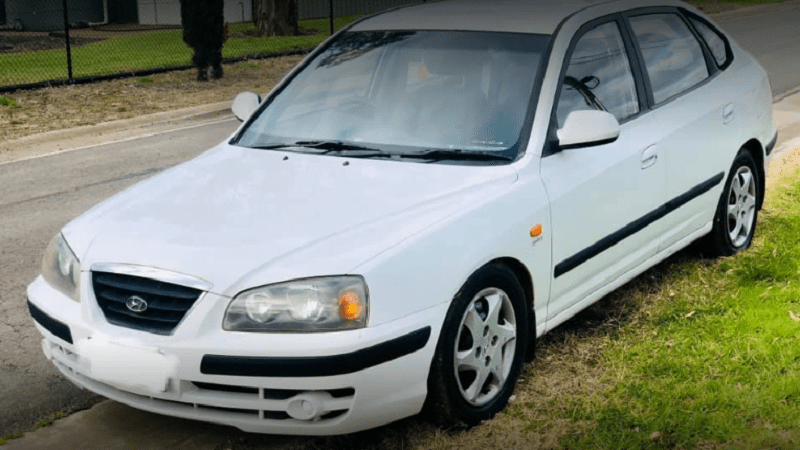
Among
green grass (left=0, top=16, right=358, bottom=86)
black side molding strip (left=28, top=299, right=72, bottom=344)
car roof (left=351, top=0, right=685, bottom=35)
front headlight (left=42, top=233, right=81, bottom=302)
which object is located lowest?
green grass (left=0, top=16, right=358, bottom=86)

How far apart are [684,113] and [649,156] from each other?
0.56 m

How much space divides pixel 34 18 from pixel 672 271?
3067 cm

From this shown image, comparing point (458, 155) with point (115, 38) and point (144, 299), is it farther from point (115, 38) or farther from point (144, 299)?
point (115, 38)

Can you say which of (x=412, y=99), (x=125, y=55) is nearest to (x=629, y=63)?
(x=412, y=99)

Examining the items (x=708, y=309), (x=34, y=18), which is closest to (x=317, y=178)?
(x=708, y=309)

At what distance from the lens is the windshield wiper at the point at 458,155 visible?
5031 millimetres

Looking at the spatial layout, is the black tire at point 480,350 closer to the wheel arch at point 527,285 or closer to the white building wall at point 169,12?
the wheel arch at point 527,285

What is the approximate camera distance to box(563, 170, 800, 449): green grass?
4.57 metres

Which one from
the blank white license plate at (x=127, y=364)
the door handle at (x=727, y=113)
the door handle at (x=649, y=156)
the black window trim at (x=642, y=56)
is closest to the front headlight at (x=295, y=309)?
the blank white license plate at (x=127, y=364)

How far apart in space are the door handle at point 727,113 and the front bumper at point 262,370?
9.55 feet

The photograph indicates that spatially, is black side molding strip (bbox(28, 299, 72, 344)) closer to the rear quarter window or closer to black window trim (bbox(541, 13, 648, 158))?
black window trim (bbox(541, 13, 648, 158))

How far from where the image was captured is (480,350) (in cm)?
465

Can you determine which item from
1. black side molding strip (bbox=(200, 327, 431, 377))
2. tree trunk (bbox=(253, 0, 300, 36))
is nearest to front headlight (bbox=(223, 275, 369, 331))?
black side molding strip (bbox=(200, 327, 431, 377))

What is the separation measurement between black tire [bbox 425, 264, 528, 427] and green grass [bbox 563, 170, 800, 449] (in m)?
0.35
